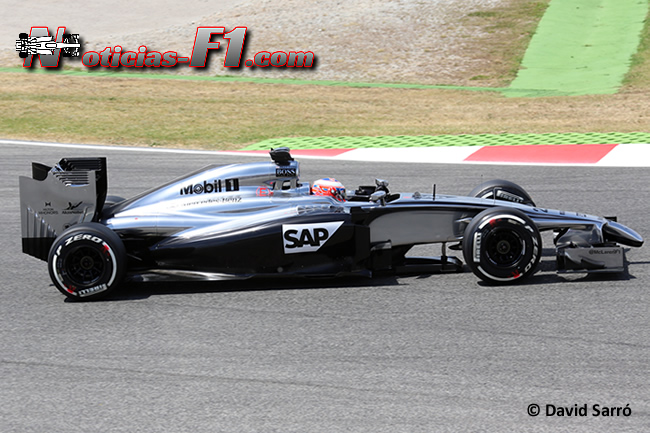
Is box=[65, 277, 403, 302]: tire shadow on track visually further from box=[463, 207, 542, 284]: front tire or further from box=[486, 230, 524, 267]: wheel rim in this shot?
box=[486, 230, 524, 267]: wheel rim

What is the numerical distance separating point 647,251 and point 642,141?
20.9 ft

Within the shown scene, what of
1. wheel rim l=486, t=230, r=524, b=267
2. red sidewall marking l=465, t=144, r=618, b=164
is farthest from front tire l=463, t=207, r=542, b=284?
red sidewall marking l=465, t=144, r=618, b=164

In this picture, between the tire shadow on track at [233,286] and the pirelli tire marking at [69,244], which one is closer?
the pirelli tire marking at [69,244]

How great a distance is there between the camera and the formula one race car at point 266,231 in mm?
6387

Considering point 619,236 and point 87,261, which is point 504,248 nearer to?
point 619,236

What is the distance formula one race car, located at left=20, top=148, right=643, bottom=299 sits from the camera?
6387 mm

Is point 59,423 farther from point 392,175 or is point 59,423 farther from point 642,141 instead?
point 642,141

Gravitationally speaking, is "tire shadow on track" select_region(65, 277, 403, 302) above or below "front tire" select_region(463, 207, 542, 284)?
below

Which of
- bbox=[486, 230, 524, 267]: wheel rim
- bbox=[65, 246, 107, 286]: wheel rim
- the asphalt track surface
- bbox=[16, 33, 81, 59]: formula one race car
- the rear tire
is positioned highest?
bbox=[16, 33, 81, 59]: formula one race car

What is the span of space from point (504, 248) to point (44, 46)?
25.6 metres

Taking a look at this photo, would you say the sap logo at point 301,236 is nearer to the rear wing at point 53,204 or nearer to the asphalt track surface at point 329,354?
the asphalt track surface at point 329,354

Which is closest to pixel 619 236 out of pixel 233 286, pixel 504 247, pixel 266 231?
pixel 504 247

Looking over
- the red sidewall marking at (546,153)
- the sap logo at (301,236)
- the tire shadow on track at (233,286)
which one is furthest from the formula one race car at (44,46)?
the sap logo at (301,236)

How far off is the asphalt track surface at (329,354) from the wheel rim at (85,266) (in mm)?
212
